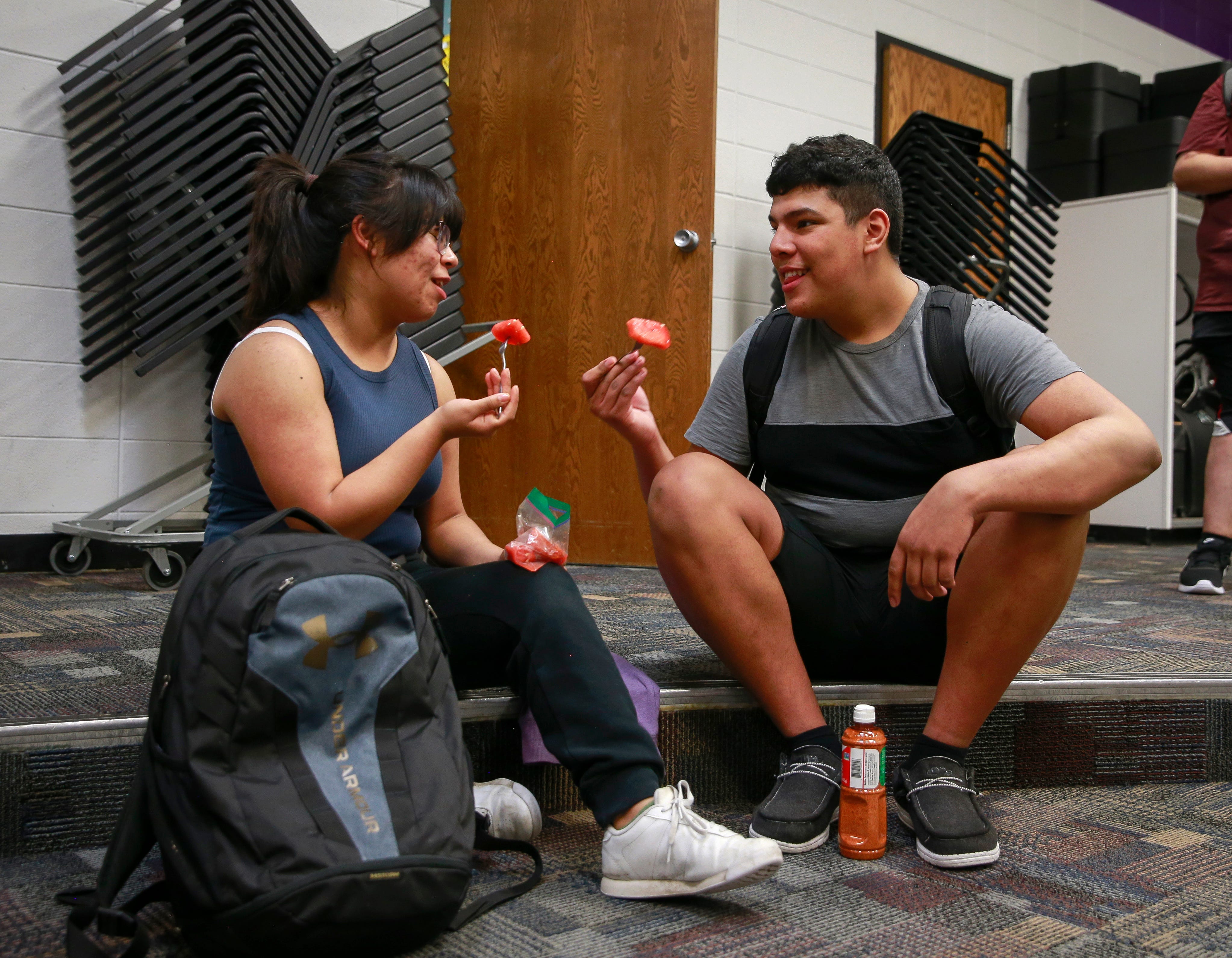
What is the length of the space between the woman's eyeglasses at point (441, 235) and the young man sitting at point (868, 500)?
0.87ft

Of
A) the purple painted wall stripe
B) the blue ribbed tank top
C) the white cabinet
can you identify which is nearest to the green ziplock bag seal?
the blue ribbed tank top

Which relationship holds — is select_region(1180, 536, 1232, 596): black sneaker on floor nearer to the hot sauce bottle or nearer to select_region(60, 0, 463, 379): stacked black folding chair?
the hot sauce bottle

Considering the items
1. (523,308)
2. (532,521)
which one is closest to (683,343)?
(523,308)

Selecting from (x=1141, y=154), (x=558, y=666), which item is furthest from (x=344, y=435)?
(x=1141, y=154)

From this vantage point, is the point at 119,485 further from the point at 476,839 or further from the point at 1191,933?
the point at 1191,933

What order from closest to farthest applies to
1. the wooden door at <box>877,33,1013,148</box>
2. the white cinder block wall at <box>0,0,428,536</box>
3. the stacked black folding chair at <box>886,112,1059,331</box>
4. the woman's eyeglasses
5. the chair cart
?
the woman's eyeglasses
the chair cart
the white cinder block wall at <box>0,0,428,536</box>
the stacked black folding chair at <box>886,112,1059,331</box>
the wooden door at <box>877,33,1013,148</box>

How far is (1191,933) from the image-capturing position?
3.82ft

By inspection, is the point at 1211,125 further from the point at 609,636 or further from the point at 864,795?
the point at 864,795

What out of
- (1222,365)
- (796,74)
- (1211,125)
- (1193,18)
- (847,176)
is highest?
(1193,18)

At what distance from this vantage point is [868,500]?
159cm

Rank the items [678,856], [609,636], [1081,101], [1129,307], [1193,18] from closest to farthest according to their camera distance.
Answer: [678,856] < [609,636] < [1129,307] < [1081,101] < [1193,18]

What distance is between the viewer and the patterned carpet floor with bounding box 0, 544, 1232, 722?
Result: 1552 millimetres

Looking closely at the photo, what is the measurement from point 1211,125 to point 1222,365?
0.65 m

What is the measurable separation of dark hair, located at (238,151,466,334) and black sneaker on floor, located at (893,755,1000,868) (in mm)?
977
